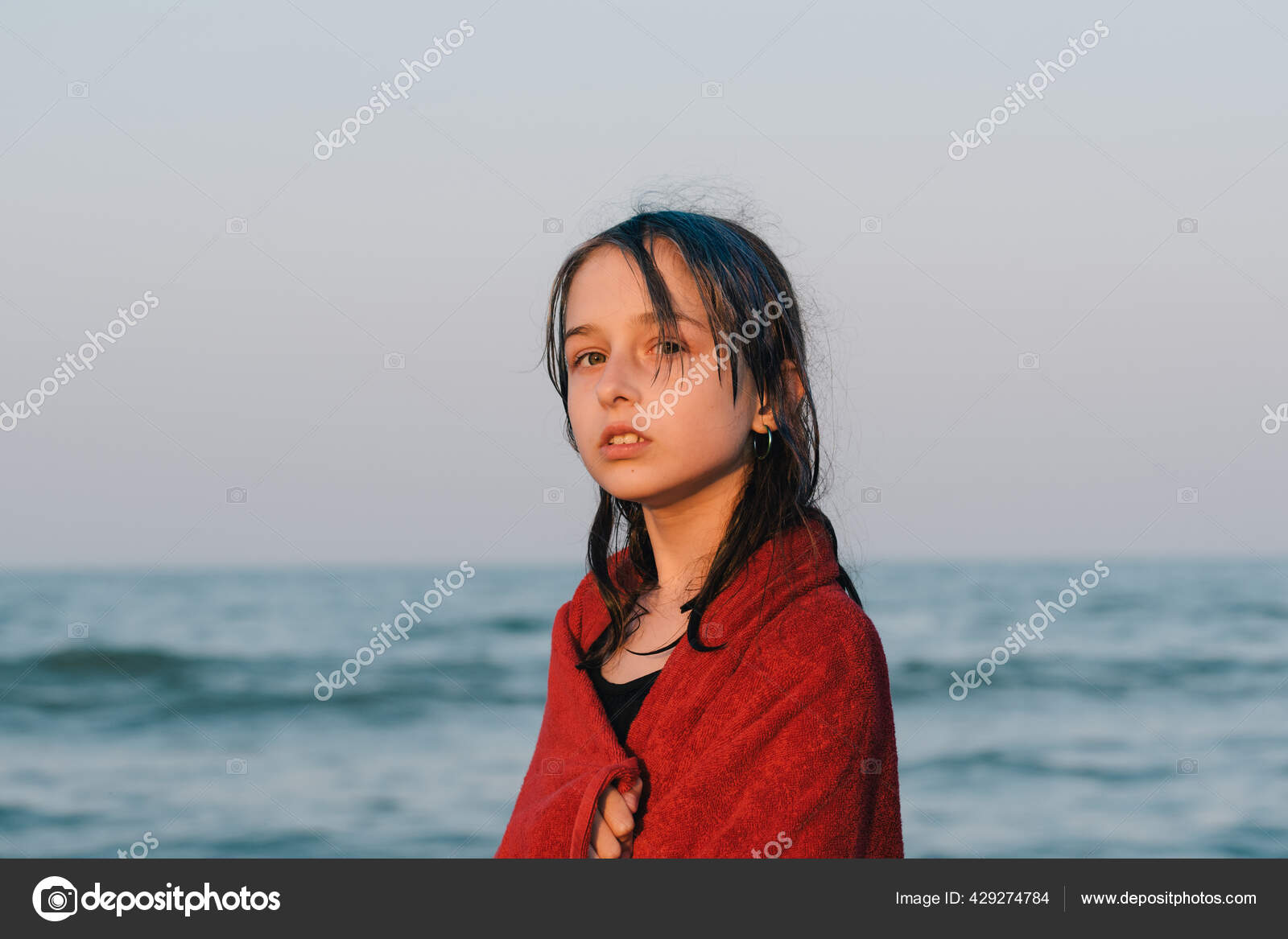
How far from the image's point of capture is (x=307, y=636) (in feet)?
56.3

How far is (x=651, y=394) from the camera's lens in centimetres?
191

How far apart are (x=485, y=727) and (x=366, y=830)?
3354mm

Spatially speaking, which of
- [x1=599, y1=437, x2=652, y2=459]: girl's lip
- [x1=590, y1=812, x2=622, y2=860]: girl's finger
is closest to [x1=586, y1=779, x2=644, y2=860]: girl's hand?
[x1=590, y1=812, x2=622, y2=860]: girl's finger

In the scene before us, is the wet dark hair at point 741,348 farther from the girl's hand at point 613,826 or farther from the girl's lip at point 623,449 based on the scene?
the girl's hand at point 613,826

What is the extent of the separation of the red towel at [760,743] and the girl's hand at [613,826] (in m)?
0.02

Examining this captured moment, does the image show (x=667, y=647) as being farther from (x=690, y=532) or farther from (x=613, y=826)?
(x=613, y=826)

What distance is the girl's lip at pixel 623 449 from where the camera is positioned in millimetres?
1918

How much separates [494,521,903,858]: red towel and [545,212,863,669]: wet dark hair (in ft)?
0.12

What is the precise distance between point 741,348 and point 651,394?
0.59ft
